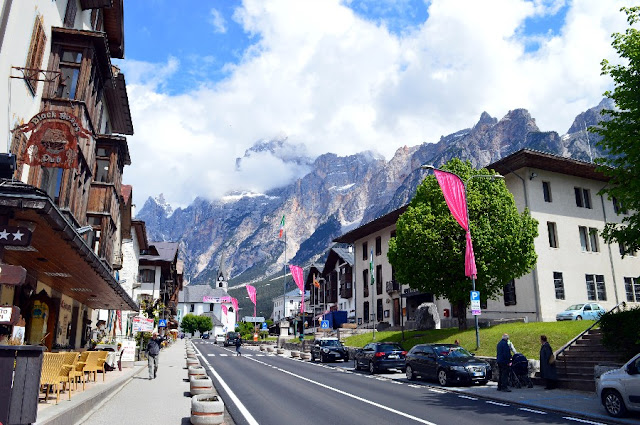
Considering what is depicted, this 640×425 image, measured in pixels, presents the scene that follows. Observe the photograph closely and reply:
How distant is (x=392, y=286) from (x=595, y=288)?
19.6 meters

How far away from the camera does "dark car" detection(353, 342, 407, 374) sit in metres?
24.3

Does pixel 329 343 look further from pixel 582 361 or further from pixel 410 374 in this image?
pixel 582 361

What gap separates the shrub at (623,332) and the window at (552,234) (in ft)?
66.0

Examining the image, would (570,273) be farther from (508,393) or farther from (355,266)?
(355,266)

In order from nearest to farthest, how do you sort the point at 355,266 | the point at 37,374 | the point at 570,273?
the point at 37,374, the point at 570,273, the point at 355,266

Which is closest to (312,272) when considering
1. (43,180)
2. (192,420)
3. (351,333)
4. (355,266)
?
(355,266)

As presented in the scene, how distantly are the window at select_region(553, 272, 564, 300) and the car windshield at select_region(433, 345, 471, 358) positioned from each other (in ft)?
59.8

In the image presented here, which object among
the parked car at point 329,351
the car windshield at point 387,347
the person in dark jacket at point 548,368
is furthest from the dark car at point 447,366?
the parked car at point 329,351

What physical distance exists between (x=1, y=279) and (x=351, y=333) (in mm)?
41833

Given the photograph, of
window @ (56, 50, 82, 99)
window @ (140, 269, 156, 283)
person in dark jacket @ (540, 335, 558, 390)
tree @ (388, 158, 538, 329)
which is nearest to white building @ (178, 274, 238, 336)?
window @ (140, 269, 156, 283)

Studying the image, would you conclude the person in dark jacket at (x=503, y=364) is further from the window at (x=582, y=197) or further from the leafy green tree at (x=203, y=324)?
the leafy green tree at (x=203, y=324)

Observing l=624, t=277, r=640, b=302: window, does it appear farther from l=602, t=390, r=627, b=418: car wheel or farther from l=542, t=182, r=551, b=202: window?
l=602, t=390, r=627, b=418: car wheel

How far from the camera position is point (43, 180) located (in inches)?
677

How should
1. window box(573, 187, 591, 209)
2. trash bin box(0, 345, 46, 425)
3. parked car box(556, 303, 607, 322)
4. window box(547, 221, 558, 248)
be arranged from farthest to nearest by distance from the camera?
window box(573, 187, 591, 209)
window box(547, 221, 558, 248)
parked car box(556, 303, 607, 322)
trash bin box(0, 345, 46, 425)
